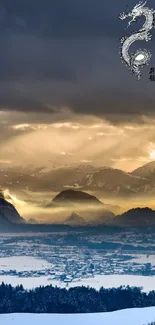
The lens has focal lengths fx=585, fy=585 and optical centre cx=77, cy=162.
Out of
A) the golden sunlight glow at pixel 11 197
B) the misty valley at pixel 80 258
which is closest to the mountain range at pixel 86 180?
the golden sunlight glow at pixel 11 197

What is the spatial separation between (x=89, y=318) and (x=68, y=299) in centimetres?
19

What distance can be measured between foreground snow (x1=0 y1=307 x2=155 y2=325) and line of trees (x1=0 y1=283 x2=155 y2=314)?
0.11 ft

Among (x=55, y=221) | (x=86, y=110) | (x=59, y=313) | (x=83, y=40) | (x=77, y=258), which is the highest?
(x=83, y=40)

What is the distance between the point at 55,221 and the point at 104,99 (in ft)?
3.07

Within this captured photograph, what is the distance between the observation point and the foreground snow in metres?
3.92

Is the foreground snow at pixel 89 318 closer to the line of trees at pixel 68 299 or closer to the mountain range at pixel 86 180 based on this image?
the line of trees at pixel 68 299

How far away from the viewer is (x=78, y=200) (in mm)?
4109

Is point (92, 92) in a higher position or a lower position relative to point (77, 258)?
higher

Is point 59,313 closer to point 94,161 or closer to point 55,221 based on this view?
point 55,221

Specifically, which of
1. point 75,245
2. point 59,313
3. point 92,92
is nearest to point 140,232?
point 75,245

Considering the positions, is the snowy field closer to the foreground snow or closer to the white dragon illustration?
the foreground snow

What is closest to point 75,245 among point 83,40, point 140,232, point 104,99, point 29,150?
point 140,232

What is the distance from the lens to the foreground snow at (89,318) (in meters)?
3.92

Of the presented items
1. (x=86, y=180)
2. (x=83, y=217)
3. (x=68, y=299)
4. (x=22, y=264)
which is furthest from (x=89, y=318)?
(x=86, y=180)
